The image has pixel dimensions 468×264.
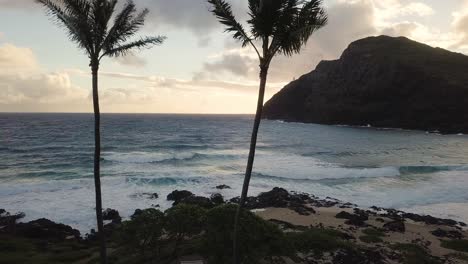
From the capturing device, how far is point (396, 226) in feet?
87.9

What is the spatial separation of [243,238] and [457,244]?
14187 millimetres

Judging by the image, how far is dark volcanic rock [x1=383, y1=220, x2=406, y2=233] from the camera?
86.1 ft

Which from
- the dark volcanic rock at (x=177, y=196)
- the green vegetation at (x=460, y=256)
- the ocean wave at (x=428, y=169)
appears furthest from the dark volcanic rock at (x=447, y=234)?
the ocean wave at (x=428, y=169)

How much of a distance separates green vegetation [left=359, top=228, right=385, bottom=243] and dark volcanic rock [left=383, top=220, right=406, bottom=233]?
118cm

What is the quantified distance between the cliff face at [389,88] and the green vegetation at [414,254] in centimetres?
10149

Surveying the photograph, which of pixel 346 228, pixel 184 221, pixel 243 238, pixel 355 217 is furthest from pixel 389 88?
pixel 243 238

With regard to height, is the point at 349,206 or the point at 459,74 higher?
the point at 459,74

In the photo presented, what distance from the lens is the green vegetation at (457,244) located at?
22.9m

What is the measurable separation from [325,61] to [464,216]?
5717 inches

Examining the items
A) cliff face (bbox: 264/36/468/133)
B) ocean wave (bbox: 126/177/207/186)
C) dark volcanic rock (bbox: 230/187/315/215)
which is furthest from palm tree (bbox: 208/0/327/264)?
cliff face (bbox: 264/36/468/133)

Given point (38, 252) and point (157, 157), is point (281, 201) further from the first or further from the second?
point (157, 157)

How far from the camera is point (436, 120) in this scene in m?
119

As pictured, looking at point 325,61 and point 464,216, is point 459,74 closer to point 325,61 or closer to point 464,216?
point 325,61

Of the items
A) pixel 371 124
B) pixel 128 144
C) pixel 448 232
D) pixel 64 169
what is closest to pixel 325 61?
pixel 371 124
